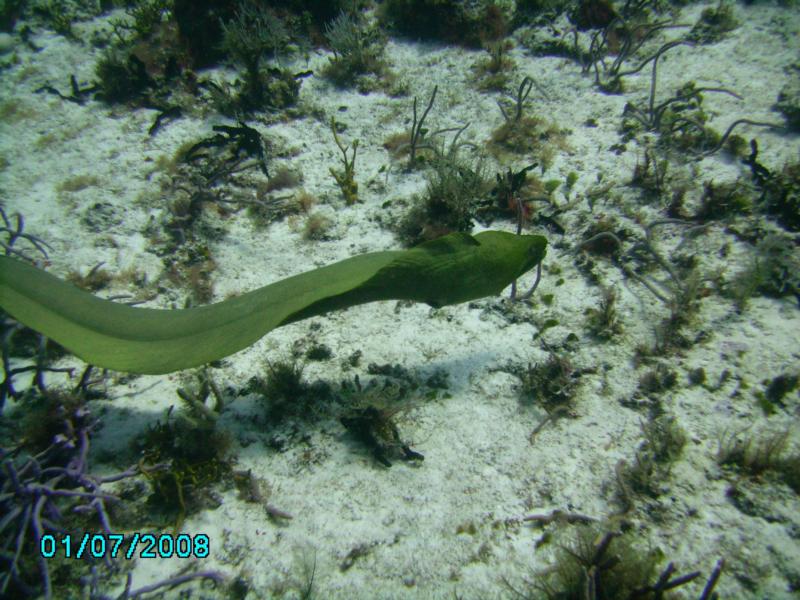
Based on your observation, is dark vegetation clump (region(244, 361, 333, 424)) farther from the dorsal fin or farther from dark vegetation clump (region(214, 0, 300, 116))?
dark vegetation clump (region(214, 0, 300, 116))

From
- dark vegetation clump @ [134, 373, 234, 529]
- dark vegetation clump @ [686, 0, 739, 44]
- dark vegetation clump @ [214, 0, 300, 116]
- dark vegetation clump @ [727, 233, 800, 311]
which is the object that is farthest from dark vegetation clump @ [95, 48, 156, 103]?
dark vegetation clump @ [686, 0, 739, 44]

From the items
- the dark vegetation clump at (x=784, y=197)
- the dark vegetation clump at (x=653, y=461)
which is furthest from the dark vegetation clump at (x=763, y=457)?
the dark vegetation clump at (x=784, y=197)

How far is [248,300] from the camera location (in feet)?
10.2

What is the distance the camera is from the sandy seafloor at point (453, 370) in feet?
8.41

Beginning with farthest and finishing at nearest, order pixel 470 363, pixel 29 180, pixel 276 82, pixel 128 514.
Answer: pixel 276 82 → pixel 29 180 → pixel 470 363 → pixel 128 514

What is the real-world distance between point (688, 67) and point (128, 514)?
923cm

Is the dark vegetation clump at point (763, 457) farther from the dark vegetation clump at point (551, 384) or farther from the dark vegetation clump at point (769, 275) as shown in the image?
the dark vegetation clump at point (769, 275)

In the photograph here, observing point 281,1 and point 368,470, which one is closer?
point 368,470

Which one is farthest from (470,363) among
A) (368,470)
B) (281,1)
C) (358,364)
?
(281,1)

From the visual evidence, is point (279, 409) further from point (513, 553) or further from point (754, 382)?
point (754, 382)

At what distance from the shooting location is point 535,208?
4.71 meters
